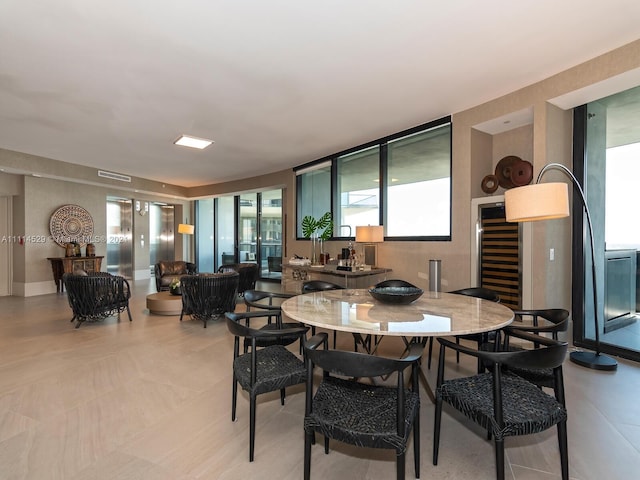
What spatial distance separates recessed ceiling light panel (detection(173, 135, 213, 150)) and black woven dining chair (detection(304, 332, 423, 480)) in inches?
185

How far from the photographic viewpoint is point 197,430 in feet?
7.48

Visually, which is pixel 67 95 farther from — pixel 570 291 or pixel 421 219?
pixel 570 291

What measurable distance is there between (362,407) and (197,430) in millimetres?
1272

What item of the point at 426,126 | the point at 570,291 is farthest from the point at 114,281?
the point at 570,291

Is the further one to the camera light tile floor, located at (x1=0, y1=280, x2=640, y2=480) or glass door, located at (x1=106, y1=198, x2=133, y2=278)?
glass door, located at (x1=106, y1=198, x2=133, y2=278)

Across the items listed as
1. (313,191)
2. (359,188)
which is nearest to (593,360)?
(359,188)

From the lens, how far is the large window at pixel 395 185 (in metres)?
5.02

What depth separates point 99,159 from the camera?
279 inches

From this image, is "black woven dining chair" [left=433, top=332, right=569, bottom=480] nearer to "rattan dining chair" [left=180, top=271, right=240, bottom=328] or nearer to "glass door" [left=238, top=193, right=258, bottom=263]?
"rattan dining chair" [left=180, top=271, right=240, bottom=328]

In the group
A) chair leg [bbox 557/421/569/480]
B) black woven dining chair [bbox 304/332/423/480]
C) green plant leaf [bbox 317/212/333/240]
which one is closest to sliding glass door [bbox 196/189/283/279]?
green plant leaf [bbox 317/212/333/240]

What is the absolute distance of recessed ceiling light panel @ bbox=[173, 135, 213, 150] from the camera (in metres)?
5.48

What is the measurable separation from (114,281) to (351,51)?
14.8 feet

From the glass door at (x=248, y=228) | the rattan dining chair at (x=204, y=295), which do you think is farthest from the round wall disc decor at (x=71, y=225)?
the rattan dining chair at (x=204, y=295)

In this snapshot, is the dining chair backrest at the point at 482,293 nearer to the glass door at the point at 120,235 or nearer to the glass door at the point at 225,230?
Result: the glass door at the point at 225,230
